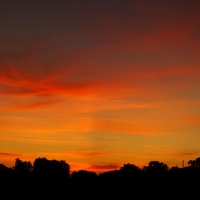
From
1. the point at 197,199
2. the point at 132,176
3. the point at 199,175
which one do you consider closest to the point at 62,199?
the point at 197,199

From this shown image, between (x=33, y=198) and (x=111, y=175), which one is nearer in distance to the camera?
(x=33, y=198)

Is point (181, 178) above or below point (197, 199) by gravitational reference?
above

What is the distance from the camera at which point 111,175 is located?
19700 centimetres

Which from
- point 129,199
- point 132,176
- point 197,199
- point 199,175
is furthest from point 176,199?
point 132,176

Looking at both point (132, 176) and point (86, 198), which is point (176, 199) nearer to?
point (86, 198)

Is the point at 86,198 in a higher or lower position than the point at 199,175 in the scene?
lower

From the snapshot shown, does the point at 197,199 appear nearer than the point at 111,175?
Yes

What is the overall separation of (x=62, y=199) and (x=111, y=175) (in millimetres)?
143739

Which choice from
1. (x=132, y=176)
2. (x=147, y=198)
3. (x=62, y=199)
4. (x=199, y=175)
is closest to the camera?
(x=62, y=199)

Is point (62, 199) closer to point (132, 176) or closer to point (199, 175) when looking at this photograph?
point (199, 175)

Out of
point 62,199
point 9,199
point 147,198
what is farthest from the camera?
point 147,198

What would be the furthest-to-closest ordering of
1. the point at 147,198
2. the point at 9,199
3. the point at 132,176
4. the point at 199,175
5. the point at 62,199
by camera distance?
the point at 132,176, the point at 199,175, the point at 147,198, the point at 62,199, the point at 9,199

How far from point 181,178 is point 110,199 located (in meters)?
95.7

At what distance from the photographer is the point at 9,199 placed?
170 ft
